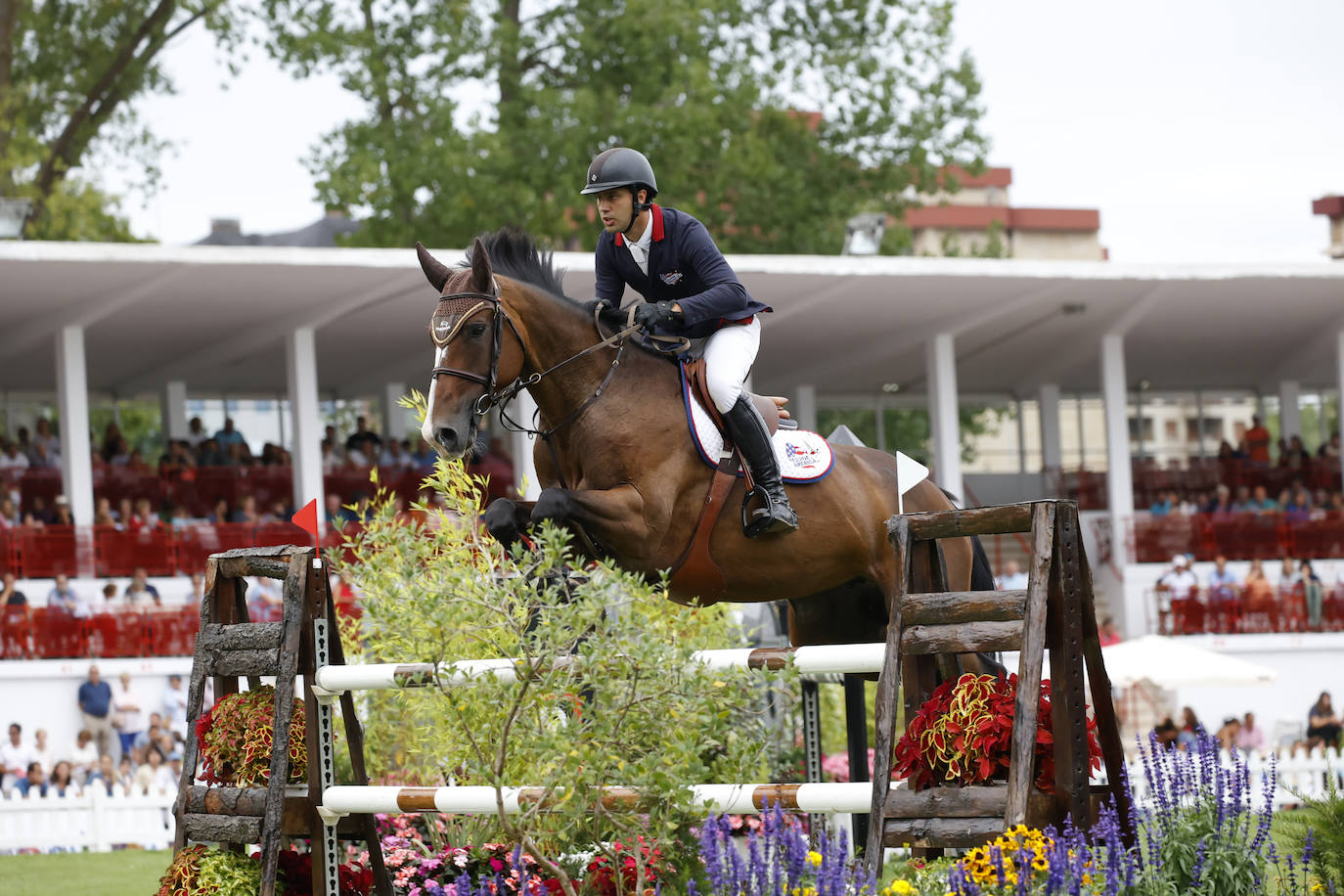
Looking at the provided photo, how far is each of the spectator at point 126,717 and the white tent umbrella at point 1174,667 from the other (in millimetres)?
9305

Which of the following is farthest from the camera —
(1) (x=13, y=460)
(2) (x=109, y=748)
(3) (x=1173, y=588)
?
(3) (x=1173, y=588)

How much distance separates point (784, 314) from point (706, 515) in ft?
49.2

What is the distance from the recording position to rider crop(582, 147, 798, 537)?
5.49 m

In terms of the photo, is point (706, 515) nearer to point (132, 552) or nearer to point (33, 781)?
point (33, 781)

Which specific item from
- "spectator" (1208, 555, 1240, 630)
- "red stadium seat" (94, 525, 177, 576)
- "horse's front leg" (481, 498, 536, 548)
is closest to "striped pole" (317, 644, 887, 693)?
"horse's front leg" (481, 498, 536, 548)

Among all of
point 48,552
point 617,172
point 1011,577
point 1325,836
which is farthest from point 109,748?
point 1325,836

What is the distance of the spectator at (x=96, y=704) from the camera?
48.9ft

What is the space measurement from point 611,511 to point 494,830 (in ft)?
4.90

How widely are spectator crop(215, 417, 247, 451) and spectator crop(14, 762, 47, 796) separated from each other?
7.75 metres

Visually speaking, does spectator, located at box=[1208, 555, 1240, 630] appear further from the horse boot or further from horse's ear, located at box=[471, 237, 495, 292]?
horse's ear, located at box=[471, 237, 495, 292]

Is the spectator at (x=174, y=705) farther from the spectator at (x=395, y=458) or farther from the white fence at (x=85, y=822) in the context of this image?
the spectator at (x=395, y=458)

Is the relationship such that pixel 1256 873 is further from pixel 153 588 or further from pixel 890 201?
pixel 890 201

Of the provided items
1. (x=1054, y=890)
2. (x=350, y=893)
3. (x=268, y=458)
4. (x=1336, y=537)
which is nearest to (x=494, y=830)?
(x=350, y=893)

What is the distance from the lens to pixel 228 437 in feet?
69.6
